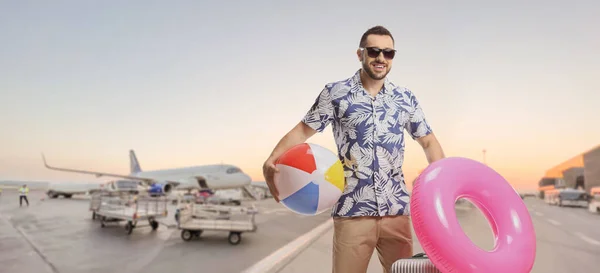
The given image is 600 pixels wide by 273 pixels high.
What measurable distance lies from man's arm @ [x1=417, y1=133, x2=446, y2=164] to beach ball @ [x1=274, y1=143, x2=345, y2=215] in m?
0.66

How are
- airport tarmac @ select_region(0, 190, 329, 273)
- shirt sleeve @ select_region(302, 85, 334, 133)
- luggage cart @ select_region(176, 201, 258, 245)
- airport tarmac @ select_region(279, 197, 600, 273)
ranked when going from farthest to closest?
luggage cart @ select_region(176, 201, 258, 245) < airport tarmac @ select_region(0, 190, 329, 273) < airport tarmac @ select_region(279, 197, 600, 273) < shirt sleeve @ select_region(302, 85, 334, 133)

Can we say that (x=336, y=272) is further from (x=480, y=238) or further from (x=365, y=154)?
(x=480, y=238)

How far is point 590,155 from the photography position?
5578cm

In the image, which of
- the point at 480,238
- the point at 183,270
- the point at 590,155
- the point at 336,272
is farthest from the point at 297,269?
the point at 590,155

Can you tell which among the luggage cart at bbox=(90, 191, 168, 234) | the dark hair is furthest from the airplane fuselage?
the dark hair

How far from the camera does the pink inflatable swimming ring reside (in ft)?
7.08

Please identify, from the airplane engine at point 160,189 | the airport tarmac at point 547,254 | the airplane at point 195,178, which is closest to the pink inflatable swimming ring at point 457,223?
the airport tarmac at point 547,254

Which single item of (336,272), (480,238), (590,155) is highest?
(336,272)

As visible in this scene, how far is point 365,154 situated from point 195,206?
9795mm

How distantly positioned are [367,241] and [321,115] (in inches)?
30.3

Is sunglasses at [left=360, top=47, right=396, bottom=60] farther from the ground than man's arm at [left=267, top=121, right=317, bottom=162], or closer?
farther from the ground

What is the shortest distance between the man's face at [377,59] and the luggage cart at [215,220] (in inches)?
338

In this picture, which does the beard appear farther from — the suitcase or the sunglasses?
the suitcase

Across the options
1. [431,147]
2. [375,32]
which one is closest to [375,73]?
[375,32]
